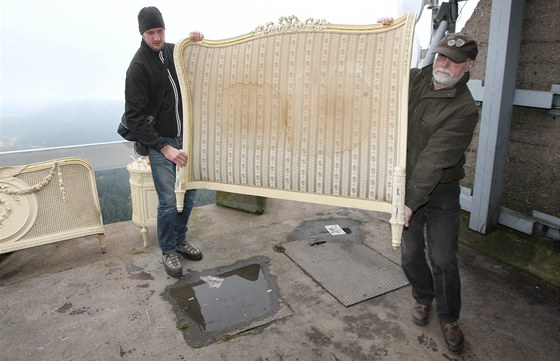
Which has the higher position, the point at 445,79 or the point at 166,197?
the point at 445,79

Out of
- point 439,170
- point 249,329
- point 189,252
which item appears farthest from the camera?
point 189,252

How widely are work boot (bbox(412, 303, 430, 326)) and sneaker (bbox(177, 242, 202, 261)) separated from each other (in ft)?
5.64

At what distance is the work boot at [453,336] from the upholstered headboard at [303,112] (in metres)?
0.74

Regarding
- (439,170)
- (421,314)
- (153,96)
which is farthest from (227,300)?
(439,170)

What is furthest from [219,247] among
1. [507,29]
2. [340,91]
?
[507,29]

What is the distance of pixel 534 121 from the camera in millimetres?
2900

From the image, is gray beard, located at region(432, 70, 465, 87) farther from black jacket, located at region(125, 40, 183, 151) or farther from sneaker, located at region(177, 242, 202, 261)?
sneaker, located at region(177, 242, 202, 261)

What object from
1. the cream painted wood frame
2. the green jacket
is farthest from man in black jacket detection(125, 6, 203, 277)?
the green jacket

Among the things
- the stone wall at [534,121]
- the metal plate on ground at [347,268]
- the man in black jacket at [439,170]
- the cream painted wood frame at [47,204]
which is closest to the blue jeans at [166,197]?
the cream painted wood frame at [47,204]

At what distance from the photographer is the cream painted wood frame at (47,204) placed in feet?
9.52

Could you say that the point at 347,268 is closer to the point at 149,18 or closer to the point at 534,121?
the point at 534,121

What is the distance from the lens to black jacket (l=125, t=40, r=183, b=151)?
100 inches

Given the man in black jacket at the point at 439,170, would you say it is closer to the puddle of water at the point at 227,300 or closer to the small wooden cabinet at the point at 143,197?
the puddle of water at the point at 227,300

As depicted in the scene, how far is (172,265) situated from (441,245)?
1.91 meters
